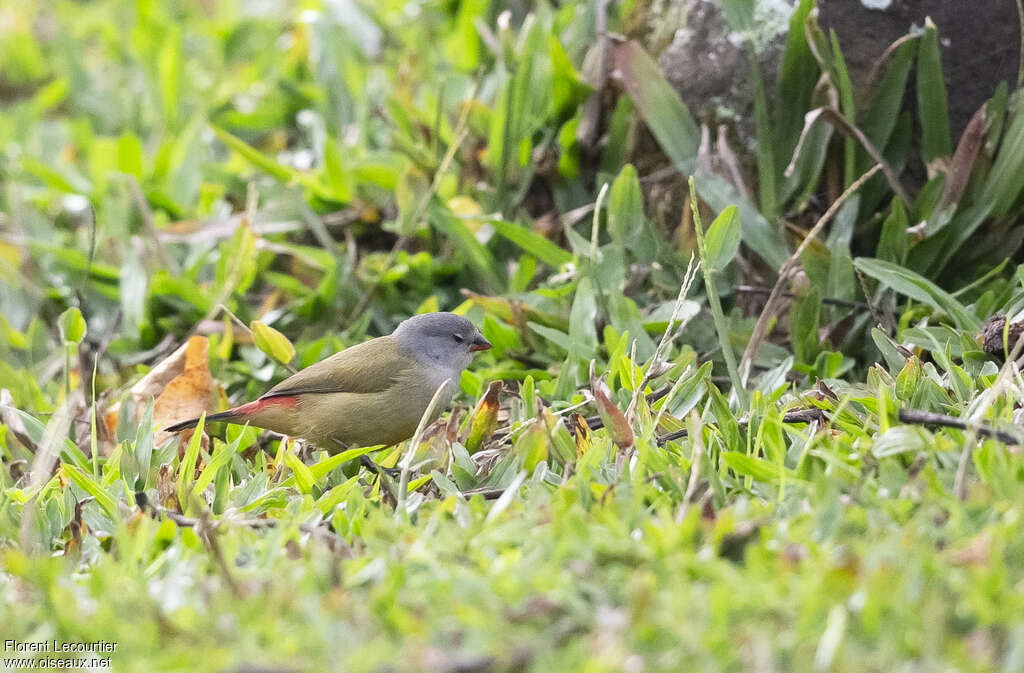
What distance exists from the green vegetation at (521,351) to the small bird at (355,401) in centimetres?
11

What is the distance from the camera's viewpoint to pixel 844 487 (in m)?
2.77

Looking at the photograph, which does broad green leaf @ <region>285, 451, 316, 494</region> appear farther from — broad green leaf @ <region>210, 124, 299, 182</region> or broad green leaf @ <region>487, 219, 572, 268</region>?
broad green leaf @ <region>210, 124, 299, 182</region>

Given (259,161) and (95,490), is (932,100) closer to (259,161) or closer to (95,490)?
(259,161)

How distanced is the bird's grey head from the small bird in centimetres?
1

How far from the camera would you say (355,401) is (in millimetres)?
3967

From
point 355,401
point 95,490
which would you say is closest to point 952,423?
point 355,401

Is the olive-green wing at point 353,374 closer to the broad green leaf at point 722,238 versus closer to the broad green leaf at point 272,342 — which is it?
the broad green leaf at point 272,342

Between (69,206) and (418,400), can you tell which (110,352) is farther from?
(418,400)

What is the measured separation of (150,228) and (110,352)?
608mm

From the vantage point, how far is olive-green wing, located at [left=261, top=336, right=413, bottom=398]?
13.1 ft

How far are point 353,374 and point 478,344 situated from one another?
47 centimetres

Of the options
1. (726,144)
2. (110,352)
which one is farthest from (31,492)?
(726,144)

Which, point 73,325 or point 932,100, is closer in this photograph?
point 73,325

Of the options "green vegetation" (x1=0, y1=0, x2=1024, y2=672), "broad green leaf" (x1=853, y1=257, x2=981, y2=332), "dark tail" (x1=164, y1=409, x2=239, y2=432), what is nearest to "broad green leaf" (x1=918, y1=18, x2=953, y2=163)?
"green vegetation" (x1=0, y1=0, x2=1024, y2=672)
